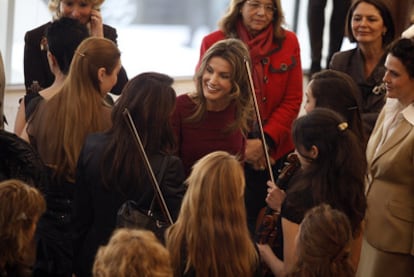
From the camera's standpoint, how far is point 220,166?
2.65m

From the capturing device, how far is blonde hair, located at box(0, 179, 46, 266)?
251 centimetres

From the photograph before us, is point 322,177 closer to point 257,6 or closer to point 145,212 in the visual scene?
point 145,212

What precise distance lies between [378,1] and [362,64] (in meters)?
0.34

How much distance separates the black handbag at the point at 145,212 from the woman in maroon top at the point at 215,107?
0.75 meters

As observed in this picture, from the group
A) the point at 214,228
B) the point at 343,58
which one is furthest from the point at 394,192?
the point at 343,58

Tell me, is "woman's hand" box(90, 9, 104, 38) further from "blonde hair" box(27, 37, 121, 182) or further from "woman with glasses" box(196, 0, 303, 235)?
"blonde hair" box(27, 37, 121, 182)

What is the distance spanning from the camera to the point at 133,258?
2.30 meters

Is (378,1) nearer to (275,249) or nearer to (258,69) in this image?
(258,69)

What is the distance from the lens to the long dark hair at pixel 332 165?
2.96 metres

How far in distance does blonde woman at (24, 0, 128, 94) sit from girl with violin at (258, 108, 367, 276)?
1406 mm

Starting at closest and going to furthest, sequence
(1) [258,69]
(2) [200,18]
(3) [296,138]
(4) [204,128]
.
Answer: (3) [296,138], (4) [204,128], (1) [258,69], (2) [200,18]

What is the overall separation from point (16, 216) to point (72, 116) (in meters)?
0.76

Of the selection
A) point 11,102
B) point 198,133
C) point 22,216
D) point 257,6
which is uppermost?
point 257,6

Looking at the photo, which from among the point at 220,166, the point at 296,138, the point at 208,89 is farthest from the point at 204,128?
the point at 220,166
